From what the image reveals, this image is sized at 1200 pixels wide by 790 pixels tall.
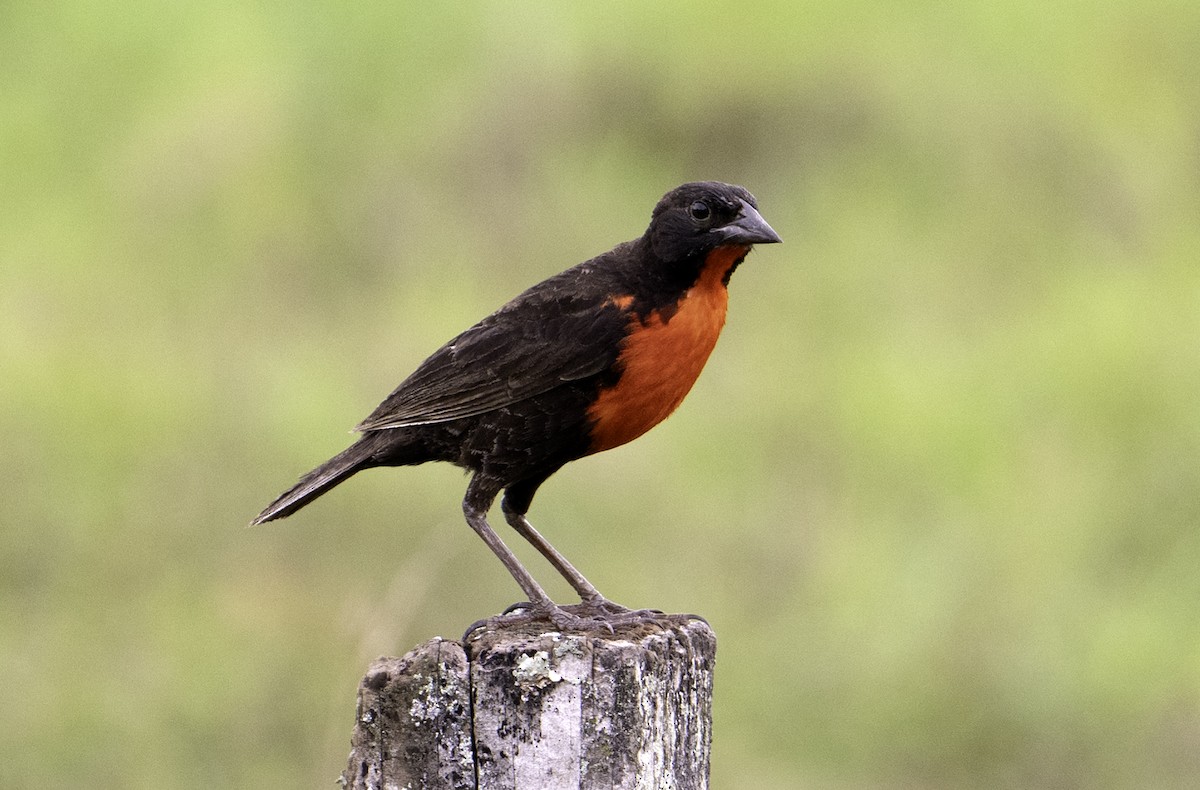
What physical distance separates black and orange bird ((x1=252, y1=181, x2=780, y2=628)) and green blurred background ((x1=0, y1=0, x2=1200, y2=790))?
99 cm

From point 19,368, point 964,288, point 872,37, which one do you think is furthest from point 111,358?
point 872,37

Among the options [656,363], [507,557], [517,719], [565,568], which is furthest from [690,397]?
[517,719]

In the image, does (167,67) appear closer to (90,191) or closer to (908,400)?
(90,191)

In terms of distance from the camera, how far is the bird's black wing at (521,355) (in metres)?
4.97

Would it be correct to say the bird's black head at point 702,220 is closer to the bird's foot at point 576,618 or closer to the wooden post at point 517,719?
the bird's foot at point 576,618

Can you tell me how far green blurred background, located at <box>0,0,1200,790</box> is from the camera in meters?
8.13

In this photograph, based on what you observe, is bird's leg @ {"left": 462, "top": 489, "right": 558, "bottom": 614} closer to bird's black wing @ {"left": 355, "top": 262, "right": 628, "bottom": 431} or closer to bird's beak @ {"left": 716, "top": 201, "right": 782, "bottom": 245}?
bird's black wing @ {"left": 355, "top": 262, "right": 628, "bottom": 431}

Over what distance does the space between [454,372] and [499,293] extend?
17.9 feet

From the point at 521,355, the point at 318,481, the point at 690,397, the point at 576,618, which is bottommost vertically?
the point at 576,618

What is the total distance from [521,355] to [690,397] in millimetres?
4986

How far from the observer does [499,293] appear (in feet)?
34.6

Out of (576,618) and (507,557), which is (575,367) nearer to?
(507,557)

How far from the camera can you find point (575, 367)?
4957 millimetres

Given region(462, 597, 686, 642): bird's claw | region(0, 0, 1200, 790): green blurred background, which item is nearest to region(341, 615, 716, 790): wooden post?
region(462, 597, 686, 642): bird's claw
